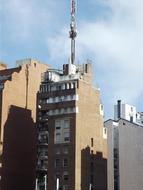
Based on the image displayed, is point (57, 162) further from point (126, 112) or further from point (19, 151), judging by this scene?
point (126, 112)

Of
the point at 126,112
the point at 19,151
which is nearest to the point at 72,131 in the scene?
the point at 19,151

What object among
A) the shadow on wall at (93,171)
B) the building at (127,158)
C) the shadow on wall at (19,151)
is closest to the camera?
the shadow on wall at (93,171)

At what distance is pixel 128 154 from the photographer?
435 feet

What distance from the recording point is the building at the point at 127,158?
131625 mm

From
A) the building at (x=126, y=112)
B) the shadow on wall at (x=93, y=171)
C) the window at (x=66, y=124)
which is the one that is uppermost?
the building at (x=126, y=112)

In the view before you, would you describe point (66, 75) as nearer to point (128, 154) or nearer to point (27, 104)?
point (27, 104)

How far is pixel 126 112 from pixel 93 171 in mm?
57903

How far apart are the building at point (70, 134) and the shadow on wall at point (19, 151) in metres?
4.12

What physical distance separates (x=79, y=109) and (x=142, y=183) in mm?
33869

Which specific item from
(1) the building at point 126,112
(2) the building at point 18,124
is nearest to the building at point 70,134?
(2) the building at point 18,124

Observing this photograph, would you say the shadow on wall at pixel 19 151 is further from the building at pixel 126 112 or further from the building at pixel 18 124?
the building at pixel 126 112

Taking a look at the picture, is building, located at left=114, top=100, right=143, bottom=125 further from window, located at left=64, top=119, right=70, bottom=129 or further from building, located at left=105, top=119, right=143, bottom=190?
window, located at left=64, top=119, right=70, bottom=129

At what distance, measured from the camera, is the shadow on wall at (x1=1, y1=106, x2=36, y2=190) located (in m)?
111

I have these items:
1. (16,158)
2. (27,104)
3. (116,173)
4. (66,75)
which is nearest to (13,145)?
(16,158)
